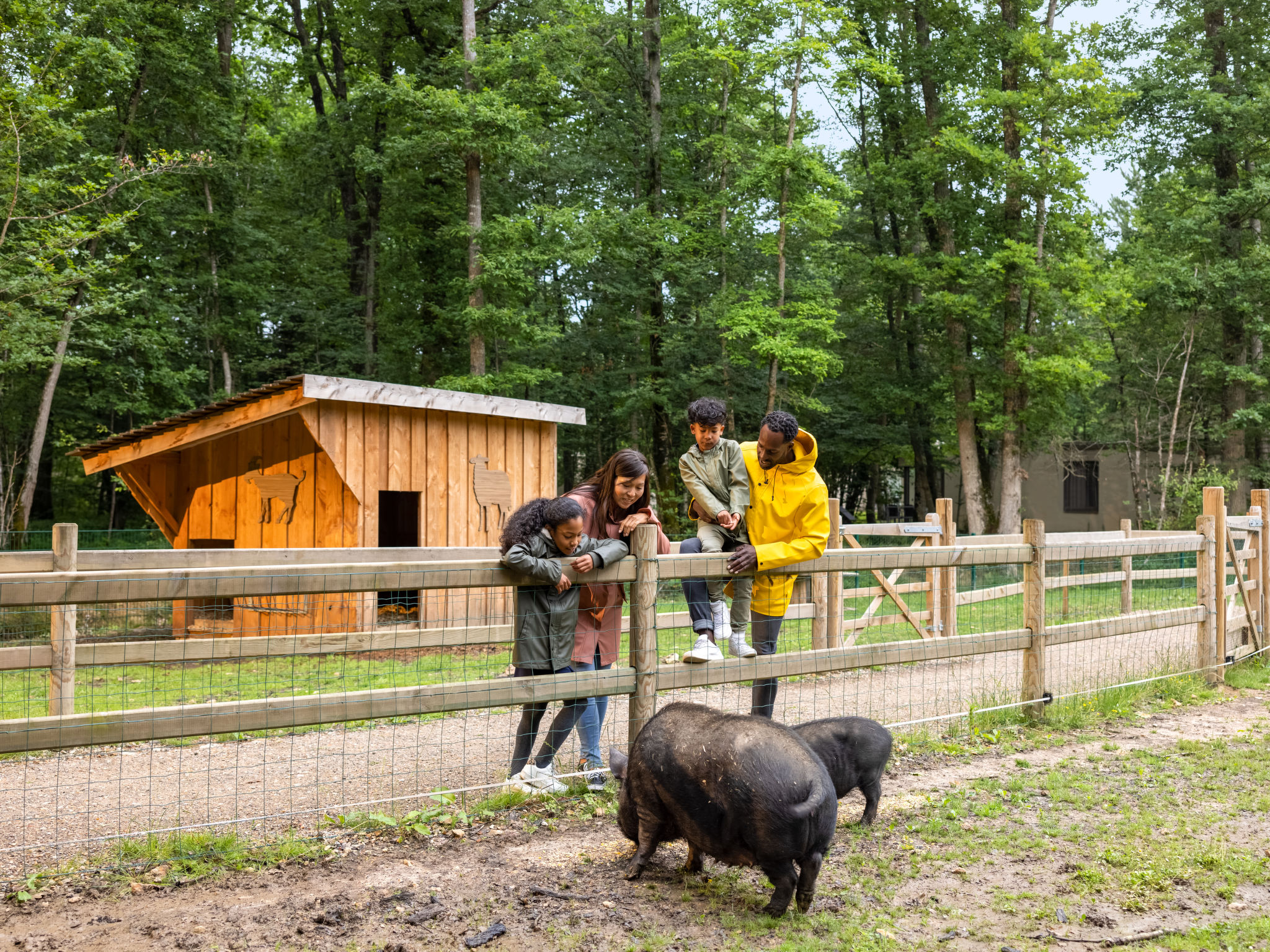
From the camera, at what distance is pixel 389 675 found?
882 cm

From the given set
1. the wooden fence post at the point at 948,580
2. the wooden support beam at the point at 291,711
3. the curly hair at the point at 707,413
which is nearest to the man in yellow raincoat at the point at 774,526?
the curly hair at the point at 707,413

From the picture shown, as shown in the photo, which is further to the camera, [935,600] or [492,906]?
[935,600]


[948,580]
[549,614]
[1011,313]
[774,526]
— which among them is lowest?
[948,580]

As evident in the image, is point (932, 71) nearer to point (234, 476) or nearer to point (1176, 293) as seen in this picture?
point (1176, 293)

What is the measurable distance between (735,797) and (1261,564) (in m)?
9.00

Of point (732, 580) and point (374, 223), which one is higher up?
point (374, 223)

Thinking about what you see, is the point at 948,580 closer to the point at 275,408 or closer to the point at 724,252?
the point at 275,408

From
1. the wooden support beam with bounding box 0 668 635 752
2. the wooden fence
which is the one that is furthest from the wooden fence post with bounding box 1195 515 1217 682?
the wooden support beam with bounding box 0 668 635 752

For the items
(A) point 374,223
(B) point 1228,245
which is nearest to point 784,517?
(A) point 374,223

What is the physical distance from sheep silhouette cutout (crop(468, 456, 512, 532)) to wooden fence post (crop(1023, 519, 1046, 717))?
7113 mm

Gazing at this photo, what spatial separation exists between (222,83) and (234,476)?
15565 mm

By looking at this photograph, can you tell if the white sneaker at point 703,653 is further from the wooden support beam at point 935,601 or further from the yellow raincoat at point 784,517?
the wooden support beam at point 935,601

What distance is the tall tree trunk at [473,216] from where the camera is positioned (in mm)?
21641

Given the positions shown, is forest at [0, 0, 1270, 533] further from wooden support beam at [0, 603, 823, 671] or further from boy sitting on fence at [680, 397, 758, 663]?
boy sitting on fence at [680, 397, 758, 663]
